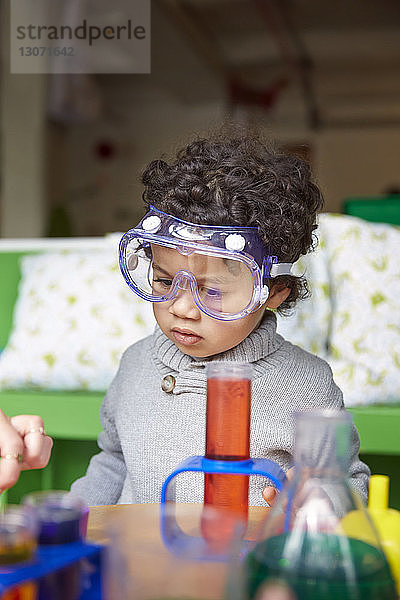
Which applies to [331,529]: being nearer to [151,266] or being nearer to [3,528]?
[3,528]

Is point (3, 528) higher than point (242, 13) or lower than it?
lower

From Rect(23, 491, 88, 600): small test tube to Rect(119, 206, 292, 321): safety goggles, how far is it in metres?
0.50

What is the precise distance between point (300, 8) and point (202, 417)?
5.55 m

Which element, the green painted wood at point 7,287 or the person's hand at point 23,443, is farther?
the green painted wood at point 7,287

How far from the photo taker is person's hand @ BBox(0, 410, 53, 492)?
2.48ft

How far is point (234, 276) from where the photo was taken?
40.9 inches

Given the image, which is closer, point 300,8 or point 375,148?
point 300,8

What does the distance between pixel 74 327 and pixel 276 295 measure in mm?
984

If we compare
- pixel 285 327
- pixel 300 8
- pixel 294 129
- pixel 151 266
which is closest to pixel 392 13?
pixel 300 8

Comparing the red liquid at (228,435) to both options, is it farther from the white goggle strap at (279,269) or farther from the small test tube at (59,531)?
the white goggle strap at (279,269)

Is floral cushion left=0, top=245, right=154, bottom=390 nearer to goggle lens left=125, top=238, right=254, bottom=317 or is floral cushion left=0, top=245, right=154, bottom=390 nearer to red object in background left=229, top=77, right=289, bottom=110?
goggle lens left=125, top=238, right=254, bottom=317

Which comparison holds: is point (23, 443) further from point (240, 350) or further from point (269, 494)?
point (240, 350)
